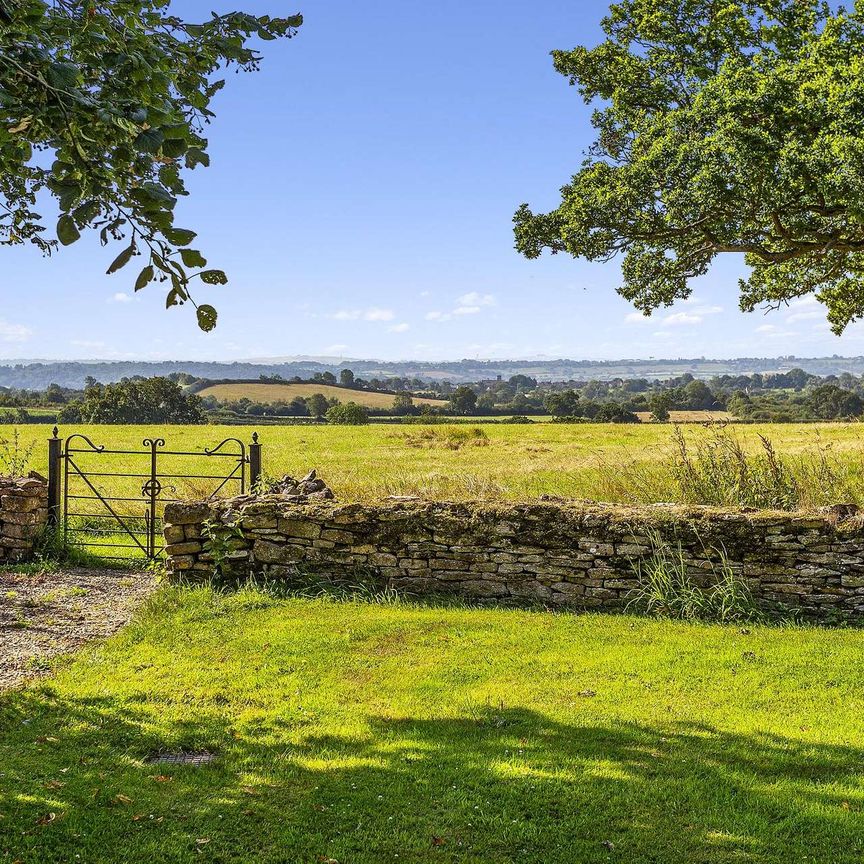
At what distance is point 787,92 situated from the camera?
12.9 m

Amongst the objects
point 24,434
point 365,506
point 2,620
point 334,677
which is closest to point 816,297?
point 365,506

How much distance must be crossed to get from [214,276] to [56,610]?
735cm

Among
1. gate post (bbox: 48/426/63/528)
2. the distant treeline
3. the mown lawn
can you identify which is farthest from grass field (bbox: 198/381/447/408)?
the mown lawn

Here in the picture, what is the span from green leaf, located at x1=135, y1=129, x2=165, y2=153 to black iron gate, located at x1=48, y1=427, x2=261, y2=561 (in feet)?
23.0

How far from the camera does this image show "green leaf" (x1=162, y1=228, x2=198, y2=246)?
10.1ft

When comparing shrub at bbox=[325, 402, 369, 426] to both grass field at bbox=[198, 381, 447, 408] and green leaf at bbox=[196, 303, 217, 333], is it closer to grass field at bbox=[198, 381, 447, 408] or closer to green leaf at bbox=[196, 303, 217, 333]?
grass field at bbox=[198, 381, 447, 408]

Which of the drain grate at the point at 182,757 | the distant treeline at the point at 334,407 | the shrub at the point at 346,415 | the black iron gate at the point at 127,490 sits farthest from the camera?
the distant treeline at the point at 334,407

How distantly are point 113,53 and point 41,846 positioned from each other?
4.05 m

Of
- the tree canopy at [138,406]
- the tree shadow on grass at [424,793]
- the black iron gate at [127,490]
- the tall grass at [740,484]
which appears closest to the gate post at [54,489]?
the black iron gate at [127,490]

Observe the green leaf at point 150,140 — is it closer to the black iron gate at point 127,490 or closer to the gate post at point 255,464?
the black iron gate at point 127,490

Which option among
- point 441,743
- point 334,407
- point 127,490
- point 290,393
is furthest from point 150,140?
point 290,393

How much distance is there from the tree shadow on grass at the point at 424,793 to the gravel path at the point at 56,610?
1685 millimetres

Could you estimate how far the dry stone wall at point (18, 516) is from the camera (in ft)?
36.0

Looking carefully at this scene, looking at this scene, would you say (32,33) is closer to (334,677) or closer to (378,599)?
(334,677)
